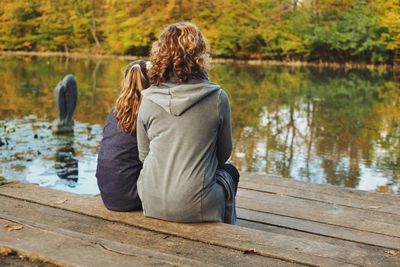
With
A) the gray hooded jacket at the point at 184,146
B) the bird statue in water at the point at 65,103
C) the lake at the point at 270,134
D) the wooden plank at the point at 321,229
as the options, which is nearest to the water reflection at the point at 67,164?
the lake at the point at 270,134

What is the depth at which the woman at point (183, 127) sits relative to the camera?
2.69 m

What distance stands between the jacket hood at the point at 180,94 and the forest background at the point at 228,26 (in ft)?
87.7

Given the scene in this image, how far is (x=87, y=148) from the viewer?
782cm

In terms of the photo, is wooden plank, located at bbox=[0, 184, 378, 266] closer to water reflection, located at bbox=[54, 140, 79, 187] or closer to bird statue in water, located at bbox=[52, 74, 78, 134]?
water reflection, located at bbox=[54, 140, 79, 187]

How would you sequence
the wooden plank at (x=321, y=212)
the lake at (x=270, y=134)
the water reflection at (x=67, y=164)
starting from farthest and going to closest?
the lake at (x=270, y=134) < the water reflection at (x=67, y=164) < the wooden plank at (x=321, y=212)

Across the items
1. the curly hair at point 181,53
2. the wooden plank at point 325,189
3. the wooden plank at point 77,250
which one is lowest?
the wooden plank at point 325,189

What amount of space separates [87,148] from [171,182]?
5.23 m

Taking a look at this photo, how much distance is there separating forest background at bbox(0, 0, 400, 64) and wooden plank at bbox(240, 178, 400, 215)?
25324mm

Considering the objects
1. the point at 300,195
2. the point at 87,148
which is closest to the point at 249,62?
the point at 87,148

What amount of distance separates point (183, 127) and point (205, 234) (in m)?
0.48

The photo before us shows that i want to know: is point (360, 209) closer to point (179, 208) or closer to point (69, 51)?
point (179, 208)

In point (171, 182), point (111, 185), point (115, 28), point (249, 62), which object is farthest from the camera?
point (115, 28)

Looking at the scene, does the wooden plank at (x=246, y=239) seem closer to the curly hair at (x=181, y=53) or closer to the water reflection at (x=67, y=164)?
the curly hair at (x=181, y=53)

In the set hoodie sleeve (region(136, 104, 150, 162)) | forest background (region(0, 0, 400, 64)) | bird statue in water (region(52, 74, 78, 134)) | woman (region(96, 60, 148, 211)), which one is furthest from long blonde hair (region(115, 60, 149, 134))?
forest background (region(0, 0, 400, 64))
